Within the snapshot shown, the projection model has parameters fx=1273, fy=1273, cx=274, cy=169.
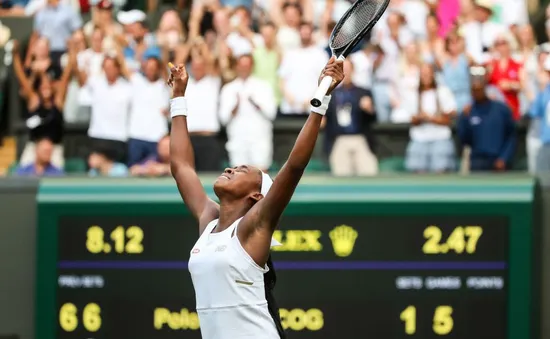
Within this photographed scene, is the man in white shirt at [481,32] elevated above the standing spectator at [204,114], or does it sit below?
above

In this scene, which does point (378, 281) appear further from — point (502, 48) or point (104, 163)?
point (502, 48)

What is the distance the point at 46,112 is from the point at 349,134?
323cm

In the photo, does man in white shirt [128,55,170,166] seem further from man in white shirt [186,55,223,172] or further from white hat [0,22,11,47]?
white hat [0,22,11,47]

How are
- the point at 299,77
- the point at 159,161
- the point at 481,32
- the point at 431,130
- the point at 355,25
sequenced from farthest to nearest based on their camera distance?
the point at 481,32, the point at 299,77, the point at 431,130, the point at 159,161, the point at 355,25

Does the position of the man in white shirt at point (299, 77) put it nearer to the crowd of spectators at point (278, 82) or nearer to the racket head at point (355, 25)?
the crowd of spectators at point (278, 82)

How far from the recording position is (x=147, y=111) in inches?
469

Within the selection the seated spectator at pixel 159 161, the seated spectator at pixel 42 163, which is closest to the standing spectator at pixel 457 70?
the seated spectator at pixel 159 161

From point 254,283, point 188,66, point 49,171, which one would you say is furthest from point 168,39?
point 254,283

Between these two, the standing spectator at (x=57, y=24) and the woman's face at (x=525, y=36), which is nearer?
the woman's face at (x=525, y=36)

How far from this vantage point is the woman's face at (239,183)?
5.84 meters

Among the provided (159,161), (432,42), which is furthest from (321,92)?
(432,42)

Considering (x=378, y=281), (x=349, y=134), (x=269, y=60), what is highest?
(x=269, y=60)

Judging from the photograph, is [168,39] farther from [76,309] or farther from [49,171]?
[76,309]

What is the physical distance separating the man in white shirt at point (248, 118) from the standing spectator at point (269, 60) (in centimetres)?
62
